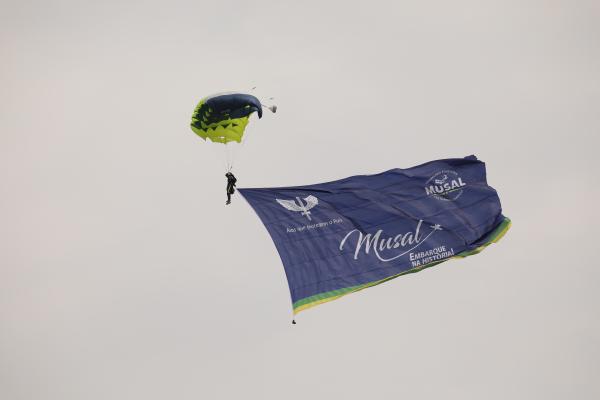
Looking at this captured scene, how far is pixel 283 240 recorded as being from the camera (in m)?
36.1

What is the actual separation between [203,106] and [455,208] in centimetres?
715

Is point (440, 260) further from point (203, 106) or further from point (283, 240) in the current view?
point (203, 106)

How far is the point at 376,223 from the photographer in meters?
38.1

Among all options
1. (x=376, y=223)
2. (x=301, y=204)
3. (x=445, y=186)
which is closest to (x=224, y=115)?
(x=301, y=204)

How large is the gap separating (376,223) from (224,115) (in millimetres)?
4866

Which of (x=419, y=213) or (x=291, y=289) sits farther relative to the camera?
(x=419, y=213)

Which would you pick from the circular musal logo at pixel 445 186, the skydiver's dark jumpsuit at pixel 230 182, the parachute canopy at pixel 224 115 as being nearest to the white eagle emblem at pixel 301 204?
the skydiver's dark jumpsuit at pixel 230 182

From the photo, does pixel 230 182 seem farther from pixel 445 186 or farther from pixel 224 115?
pixel 445 186

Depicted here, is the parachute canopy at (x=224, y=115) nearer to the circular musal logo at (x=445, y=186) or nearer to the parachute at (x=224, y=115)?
the parachute at (x=224, y=115)

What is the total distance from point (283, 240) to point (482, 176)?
6231 mm

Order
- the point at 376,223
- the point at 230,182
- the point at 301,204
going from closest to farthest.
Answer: the point at 301,204
the point at 230,182
the point at 376,223

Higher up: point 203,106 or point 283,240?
point 203,106

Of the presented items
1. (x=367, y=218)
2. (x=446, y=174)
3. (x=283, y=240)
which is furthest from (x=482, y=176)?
(x=283, y=240)

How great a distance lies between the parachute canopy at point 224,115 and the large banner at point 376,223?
A: 8.84 ft
